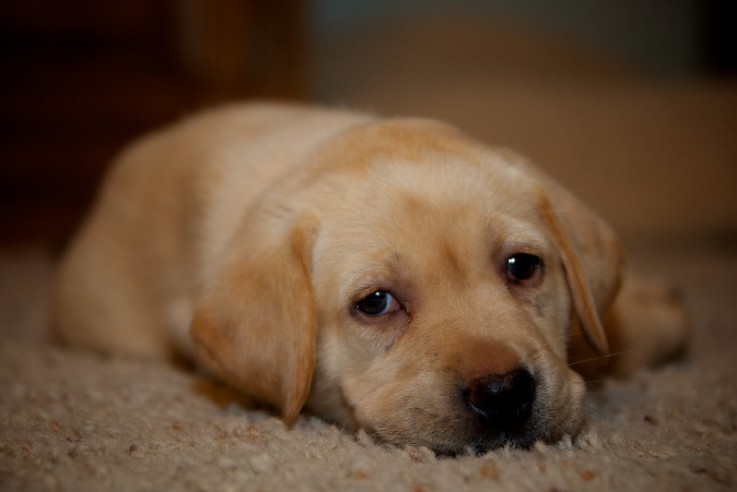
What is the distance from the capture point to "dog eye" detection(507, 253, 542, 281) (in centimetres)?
250

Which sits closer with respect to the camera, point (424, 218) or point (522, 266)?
point (424, 218)

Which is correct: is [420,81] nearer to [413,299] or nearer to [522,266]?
[522,266]

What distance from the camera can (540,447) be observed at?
2.04 metres

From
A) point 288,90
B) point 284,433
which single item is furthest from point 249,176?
point 288,90

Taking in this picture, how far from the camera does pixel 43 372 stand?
3.14m

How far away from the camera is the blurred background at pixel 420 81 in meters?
6.63

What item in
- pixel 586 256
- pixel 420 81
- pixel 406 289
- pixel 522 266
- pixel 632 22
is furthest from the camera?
pixel 632 22

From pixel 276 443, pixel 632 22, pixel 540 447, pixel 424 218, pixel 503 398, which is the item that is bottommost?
pixel 276 443

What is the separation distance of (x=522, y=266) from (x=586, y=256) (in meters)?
0.32

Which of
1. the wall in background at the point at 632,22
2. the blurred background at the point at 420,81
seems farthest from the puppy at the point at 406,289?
the wall in background at the point at 632,22

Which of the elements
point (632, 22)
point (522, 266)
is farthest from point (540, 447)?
point (632, 22)

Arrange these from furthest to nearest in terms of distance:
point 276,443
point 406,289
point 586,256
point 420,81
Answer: point 420,81 → point 586,256 → point 406,289 → point 276,443

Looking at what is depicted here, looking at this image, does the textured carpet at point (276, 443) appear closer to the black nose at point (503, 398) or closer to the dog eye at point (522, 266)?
the black nose at point (503, 398)

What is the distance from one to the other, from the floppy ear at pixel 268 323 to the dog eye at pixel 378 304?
15cm
